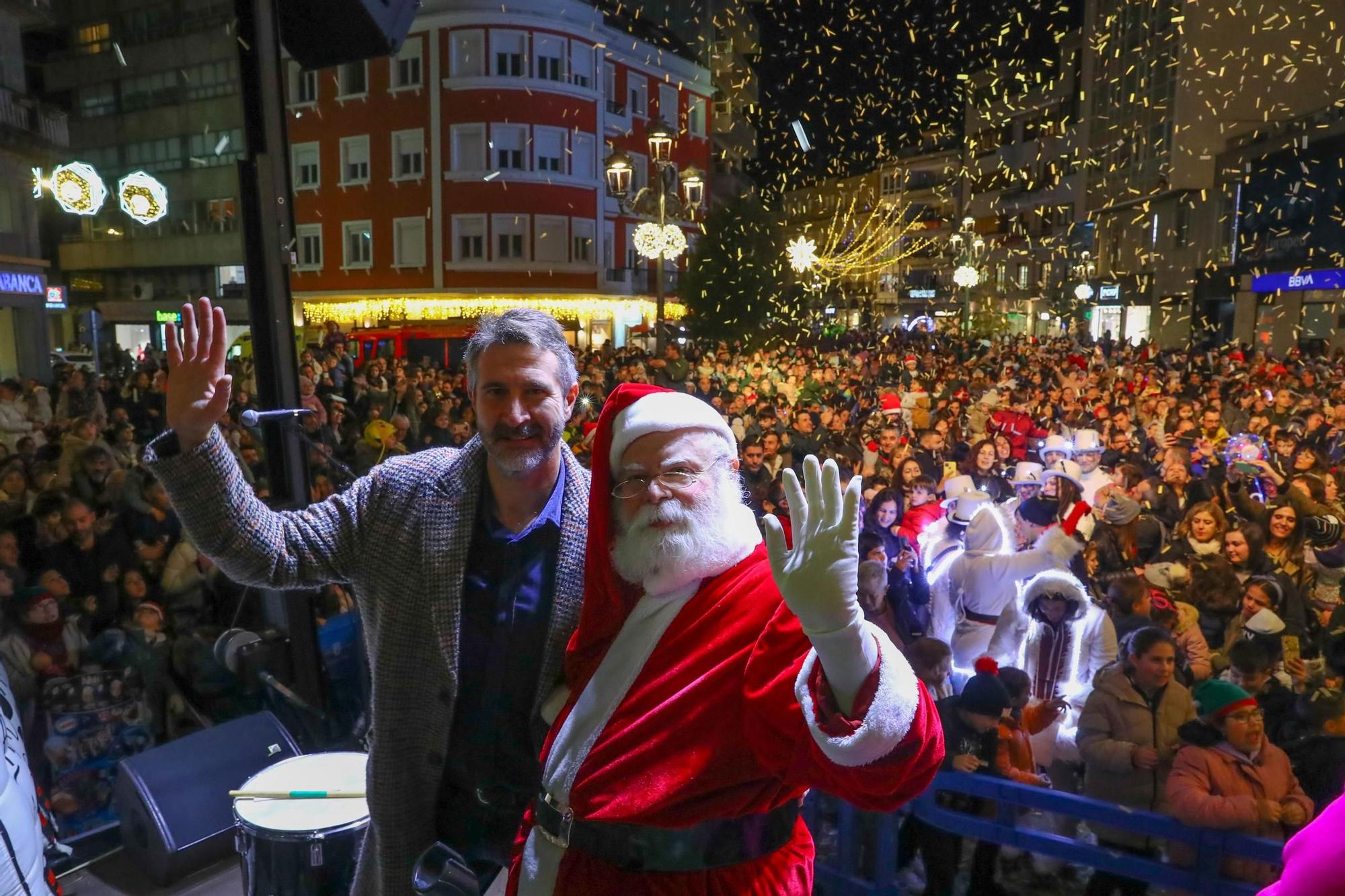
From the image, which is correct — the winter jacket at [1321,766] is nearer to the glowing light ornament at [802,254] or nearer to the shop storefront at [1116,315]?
the glowing light ornament at [802,254]

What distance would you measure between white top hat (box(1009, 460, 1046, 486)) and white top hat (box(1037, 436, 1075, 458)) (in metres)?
0.55

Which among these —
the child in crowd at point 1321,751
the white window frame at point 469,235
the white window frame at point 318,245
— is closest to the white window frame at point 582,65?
the white window frame at point 469,235

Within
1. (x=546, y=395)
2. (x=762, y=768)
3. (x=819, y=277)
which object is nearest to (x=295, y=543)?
(x=546, y=395)

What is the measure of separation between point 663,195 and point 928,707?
10.9 meters

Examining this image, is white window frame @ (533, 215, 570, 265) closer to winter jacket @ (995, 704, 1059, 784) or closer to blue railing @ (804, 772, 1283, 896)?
winter jacket @ (995, 704, 1059, 784)

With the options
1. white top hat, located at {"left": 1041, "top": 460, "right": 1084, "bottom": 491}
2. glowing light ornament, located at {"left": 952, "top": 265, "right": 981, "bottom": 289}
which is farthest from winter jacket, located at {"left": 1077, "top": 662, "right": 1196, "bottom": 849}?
glowing light ornament, located at {"left": 952, "top": 265, "right": 981, "bottom": 289}

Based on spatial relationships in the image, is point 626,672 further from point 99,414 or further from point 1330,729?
point 99,414

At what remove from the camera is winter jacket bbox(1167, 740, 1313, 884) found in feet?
9.47

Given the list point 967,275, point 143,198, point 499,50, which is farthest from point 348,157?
point 143,198

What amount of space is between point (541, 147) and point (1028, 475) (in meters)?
22.5

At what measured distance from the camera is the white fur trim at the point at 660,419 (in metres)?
1.94

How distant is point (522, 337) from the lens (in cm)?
218

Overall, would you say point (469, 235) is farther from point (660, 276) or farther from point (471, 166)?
point (660, 276)

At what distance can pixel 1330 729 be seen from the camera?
359 cm
